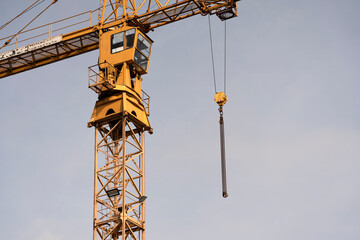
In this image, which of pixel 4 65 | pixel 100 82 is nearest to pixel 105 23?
pixel 100 82

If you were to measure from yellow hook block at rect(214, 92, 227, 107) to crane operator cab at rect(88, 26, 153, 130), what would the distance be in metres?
5.12

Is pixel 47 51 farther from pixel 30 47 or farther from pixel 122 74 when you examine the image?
pixel 122 74

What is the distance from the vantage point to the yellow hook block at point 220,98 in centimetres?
4341

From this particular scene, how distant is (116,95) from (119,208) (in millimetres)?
6394

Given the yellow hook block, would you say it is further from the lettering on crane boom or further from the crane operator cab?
the lettering on crane boom

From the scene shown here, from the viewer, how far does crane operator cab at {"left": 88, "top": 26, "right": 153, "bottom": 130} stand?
4603 cm

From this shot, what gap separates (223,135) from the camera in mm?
40875

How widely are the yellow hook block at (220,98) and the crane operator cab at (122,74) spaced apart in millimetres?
5121

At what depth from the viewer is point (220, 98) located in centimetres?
4350

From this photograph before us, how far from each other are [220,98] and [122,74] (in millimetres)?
6589

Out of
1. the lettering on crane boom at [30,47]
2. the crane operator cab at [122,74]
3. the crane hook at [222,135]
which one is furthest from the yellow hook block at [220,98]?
the lettering on crane boom at [30,47]

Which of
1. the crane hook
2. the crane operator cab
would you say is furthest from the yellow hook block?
the crane operator cab

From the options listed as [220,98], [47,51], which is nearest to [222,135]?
[220,98]

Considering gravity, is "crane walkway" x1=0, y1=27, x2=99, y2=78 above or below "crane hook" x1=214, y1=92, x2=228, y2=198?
above
